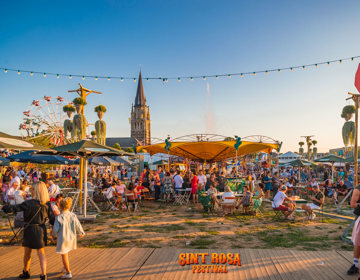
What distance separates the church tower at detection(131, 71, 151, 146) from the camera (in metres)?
110

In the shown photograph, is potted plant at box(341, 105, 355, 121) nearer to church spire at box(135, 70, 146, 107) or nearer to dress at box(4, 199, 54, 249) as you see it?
dress at box(4, 199, 54, 249)

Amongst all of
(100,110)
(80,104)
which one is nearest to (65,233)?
(80,104)

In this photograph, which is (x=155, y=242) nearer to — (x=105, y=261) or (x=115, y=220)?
(x=105, y=261)

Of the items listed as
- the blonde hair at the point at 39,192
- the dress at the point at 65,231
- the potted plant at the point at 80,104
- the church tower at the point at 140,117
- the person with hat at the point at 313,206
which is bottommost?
the person with hat at the point at 313,206

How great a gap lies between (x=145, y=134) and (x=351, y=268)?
111155 mm

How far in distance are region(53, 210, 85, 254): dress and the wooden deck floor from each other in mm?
535

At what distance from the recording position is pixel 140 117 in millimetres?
111062

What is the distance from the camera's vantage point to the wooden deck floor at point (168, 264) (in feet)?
12.4

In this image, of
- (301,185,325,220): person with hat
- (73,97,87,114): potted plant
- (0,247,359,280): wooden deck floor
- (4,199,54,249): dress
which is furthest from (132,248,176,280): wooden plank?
(73,97,87,114): potted plant

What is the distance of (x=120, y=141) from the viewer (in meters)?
118


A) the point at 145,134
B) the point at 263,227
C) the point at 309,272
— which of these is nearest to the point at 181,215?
the point at 263,227

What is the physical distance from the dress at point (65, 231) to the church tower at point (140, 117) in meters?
106

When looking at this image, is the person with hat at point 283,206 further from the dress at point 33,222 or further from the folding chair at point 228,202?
the dress at point 33,222

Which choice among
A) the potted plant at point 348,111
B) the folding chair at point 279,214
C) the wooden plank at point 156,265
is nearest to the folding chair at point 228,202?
the folding chair at point 279,214
